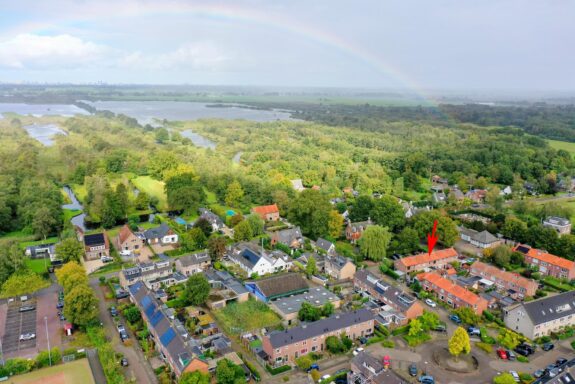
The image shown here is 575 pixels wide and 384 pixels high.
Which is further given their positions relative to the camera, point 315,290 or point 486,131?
point 486,131

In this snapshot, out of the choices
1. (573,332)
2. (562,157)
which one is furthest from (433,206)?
(562,157)

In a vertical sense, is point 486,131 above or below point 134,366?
above

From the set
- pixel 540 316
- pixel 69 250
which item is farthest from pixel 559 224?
pixel 69 250

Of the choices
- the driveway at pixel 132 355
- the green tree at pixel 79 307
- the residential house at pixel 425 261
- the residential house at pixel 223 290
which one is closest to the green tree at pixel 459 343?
the residential house at pixel 425 261

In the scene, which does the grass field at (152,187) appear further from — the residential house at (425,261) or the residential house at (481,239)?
the residential house at (481,239)

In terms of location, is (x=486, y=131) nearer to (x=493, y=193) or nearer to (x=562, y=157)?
(x=562, y=157)

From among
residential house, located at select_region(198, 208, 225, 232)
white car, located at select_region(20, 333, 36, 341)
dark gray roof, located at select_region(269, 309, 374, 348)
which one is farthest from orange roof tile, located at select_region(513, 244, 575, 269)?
white car, located at select_region(20, 333, 36, 341)

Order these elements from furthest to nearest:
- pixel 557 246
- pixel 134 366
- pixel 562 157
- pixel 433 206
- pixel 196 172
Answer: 1. pixel 562 157
2. pixel 196 172
3. pixel 433 206
4. pixel 557 246
5. pixel 134 366

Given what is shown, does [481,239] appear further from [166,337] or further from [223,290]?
[166,337]
